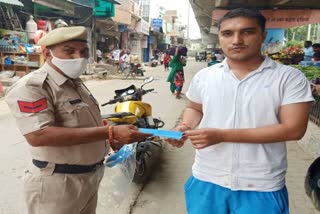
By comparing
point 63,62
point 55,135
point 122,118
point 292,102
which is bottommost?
point 122,118

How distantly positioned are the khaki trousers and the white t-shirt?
690 millimetres

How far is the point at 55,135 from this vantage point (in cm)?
161

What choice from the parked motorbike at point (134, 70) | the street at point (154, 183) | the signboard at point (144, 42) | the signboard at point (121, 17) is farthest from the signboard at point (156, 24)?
the street at point (154, 183)

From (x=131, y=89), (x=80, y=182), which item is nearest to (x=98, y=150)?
(x=80, y=182)

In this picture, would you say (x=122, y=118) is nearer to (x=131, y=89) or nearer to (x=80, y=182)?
(x=131, y=89)

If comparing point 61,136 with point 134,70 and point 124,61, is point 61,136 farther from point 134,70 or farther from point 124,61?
point 124,61

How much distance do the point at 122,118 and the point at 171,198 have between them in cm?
104

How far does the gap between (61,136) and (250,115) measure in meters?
0.90

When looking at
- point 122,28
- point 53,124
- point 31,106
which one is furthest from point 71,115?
point 122,28

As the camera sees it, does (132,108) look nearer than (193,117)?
No

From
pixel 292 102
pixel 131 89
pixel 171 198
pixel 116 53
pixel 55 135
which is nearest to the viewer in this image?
pixel 292 102

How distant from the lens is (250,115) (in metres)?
1.59

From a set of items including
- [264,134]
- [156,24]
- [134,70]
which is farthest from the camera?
[156,24]

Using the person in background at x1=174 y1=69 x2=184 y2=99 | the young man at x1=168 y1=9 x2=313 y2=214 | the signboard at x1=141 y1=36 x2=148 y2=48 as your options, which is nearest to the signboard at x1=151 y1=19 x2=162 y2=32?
the signboard at x1=141 y1=36 x2=148 y2=48
